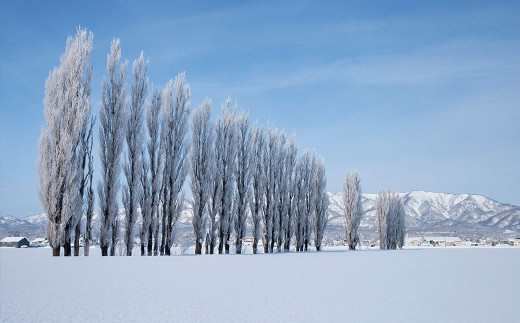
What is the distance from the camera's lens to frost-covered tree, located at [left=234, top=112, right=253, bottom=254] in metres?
24.1

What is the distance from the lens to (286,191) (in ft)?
97.1

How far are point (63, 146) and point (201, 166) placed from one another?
869 cm

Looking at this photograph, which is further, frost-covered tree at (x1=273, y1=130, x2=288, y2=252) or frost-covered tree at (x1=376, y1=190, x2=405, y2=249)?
frost-covered tree at (x1=376, y1=190, x2=405, y2=249)

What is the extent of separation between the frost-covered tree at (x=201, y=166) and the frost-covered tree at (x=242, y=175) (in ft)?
9.44

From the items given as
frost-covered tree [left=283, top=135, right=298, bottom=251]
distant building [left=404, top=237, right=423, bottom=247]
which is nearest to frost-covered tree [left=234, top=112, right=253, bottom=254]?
frost-covered tree [left=283, top=135, right=298, bottom=251]

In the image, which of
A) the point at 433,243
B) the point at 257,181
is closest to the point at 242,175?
the point at 257,181

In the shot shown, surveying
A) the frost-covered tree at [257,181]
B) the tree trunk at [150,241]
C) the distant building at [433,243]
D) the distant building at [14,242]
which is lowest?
the distant building at [433,243]

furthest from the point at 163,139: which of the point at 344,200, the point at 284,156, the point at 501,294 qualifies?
the point at 344,200

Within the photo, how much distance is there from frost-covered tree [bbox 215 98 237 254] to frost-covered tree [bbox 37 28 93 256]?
940cm

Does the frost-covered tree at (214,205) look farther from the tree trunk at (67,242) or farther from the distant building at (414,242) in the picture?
the distant building at (414,242)

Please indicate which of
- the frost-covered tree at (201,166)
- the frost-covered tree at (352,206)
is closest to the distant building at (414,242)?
the frost-covered tree at (352,206)

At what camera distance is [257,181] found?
1048 inches

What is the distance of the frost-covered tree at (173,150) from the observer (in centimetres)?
1914

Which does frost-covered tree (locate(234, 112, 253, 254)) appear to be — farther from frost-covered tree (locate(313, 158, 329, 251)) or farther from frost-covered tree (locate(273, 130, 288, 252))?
frost-covered tree (locate(313, 158, 329, 251))
